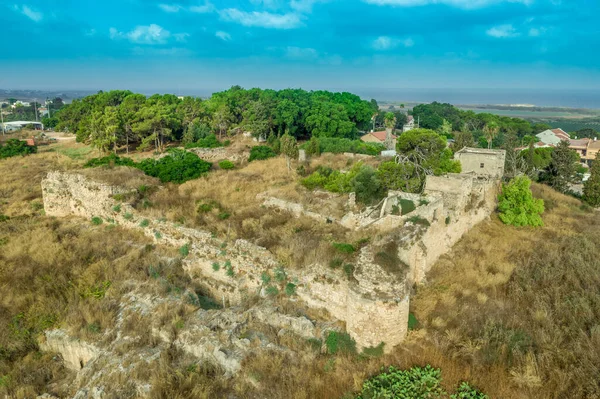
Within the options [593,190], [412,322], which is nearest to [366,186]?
[412,322]

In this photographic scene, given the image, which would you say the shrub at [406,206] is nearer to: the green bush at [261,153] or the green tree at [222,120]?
the green bush at [261,153]

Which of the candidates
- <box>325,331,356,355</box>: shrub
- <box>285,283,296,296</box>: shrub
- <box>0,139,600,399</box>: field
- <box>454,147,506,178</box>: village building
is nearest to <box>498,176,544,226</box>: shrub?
<box>0,139,600,399</box>: field

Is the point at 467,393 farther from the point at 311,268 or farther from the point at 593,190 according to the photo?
the point at 593,190

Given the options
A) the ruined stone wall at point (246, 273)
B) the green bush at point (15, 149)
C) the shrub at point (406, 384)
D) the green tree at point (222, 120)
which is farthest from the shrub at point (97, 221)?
the green tree at point (222, 120)

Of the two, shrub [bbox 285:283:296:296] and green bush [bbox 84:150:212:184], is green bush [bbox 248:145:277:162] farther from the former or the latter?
shrub [bbox 285:283:296:296]

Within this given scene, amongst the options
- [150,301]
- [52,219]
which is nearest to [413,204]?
[150,301]
